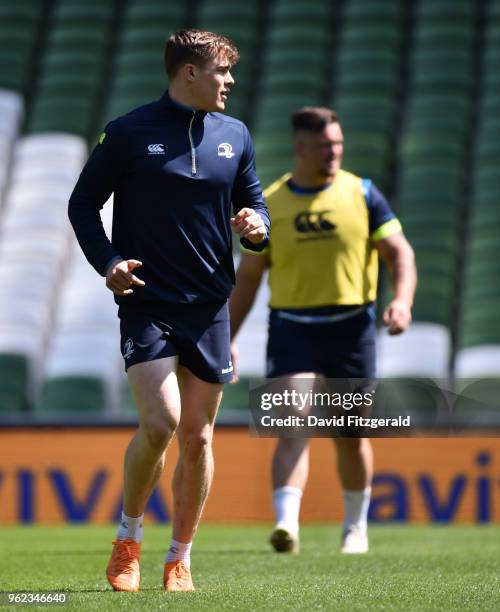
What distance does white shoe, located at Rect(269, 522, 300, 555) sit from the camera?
5.58m

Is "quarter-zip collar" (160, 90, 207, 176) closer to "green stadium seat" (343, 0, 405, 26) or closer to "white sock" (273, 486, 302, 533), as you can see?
"white sock" (273, 486, 302, 533)

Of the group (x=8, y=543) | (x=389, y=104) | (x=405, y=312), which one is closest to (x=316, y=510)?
(x=8, y=543)

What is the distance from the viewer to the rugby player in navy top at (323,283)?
5.73 meters

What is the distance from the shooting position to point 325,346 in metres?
5.75

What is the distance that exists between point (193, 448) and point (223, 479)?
4.83 meters

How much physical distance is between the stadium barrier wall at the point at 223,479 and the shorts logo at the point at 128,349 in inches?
189

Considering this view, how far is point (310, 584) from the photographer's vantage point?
407cm

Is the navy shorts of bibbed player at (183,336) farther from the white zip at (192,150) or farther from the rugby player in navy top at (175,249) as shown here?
the white zip at (192,150)

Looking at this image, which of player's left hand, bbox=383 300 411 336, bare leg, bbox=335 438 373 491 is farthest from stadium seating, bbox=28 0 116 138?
player's left hand, bbox=383 300 411 336

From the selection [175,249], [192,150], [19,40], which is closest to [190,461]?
[175,249]

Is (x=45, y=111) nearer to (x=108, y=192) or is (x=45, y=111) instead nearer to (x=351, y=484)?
(x=351, y=484)

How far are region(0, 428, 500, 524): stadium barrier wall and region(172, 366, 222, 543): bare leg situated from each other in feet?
15.0

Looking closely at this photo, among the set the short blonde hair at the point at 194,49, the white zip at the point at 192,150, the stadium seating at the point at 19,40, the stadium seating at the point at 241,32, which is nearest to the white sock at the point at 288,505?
the white zip at the point at 192,150

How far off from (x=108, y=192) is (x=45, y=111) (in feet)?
38.0
